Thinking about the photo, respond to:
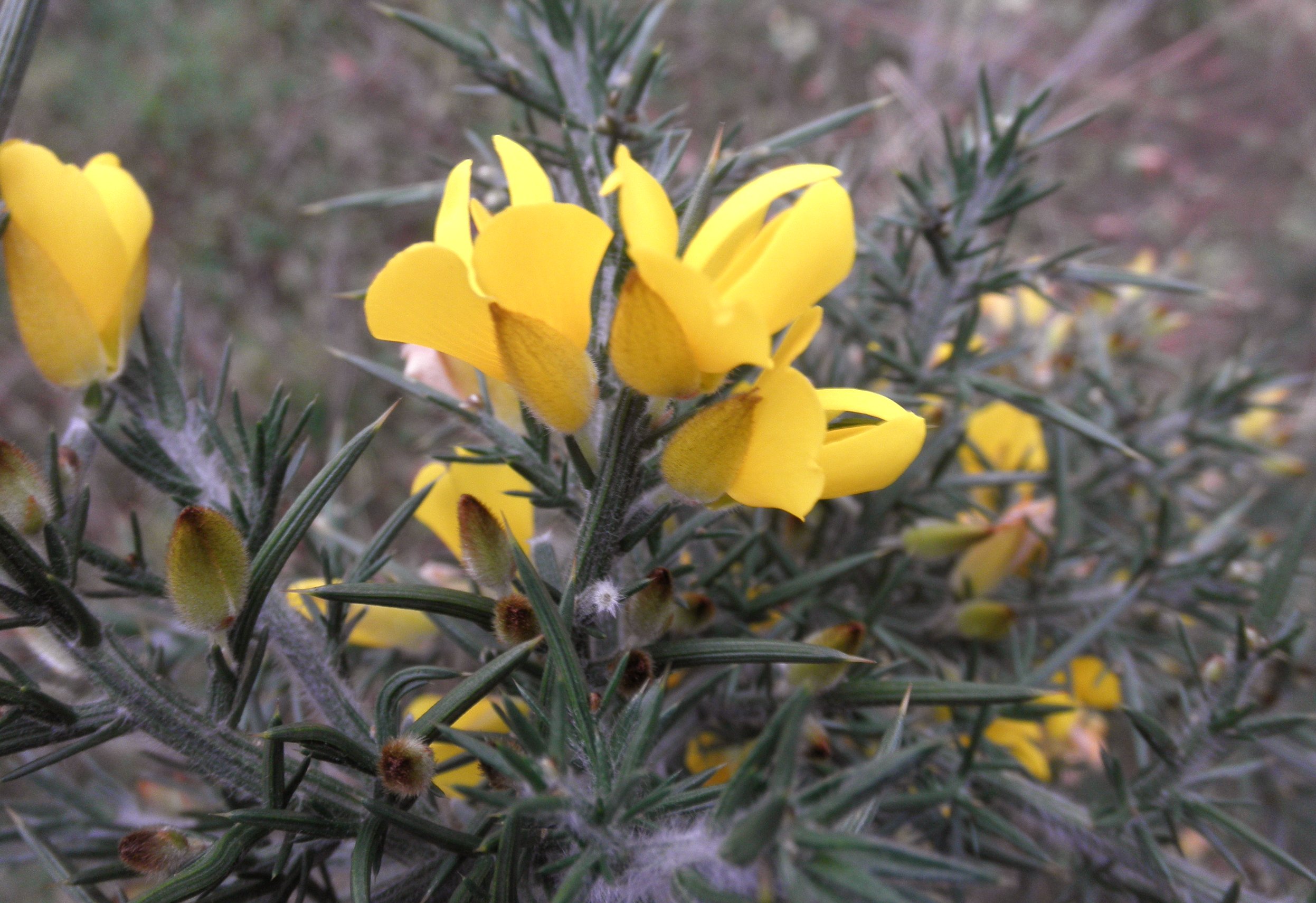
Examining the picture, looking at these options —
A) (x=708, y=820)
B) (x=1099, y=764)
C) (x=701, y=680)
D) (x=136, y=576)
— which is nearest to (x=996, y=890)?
(x=1099, y=764)

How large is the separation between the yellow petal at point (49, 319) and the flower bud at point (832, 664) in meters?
0.61

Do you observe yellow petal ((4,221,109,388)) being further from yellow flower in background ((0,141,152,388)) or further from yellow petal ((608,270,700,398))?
yellow petal ((608,270,700,398))

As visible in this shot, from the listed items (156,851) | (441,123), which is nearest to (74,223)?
(156,851)

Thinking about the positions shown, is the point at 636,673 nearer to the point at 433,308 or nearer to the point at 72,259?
the point at 433,308

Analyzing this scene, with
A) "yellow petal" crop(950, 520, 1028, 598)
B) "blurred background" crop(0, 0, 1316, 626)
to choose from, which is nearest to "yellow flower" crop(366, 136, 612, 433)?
"yellow petal" crop(950, 520, 1028, 598)

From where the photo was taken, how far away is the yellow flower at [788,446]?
42 cm

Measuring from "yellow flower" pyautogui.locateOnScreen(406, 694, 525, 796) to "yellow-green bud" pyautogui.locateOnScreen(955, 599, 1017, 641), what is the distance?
0.54 metres

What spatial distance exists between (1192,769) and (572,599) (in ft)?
2.08

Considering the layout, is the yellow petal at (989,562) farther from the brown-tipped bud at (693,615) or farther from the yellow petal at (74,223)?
the yellow petal at (74,223)

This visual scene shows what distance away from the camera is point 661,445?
0.51 metres

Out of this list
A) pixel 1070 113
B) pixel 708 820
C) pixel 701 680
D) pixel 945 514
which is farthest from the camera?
pixel 1070 113

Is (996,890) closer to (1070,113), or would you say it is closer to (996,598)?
(996,598)

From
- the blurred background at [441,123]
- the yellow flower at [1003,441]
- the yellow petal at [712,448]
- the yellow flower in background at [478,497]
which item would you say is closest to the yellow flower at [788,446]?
the yellow petal at [712,448]

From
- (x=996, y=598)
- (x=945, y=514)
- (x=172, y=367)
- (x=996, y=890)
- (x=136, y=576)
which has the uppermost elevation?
(x=172, y=367)
